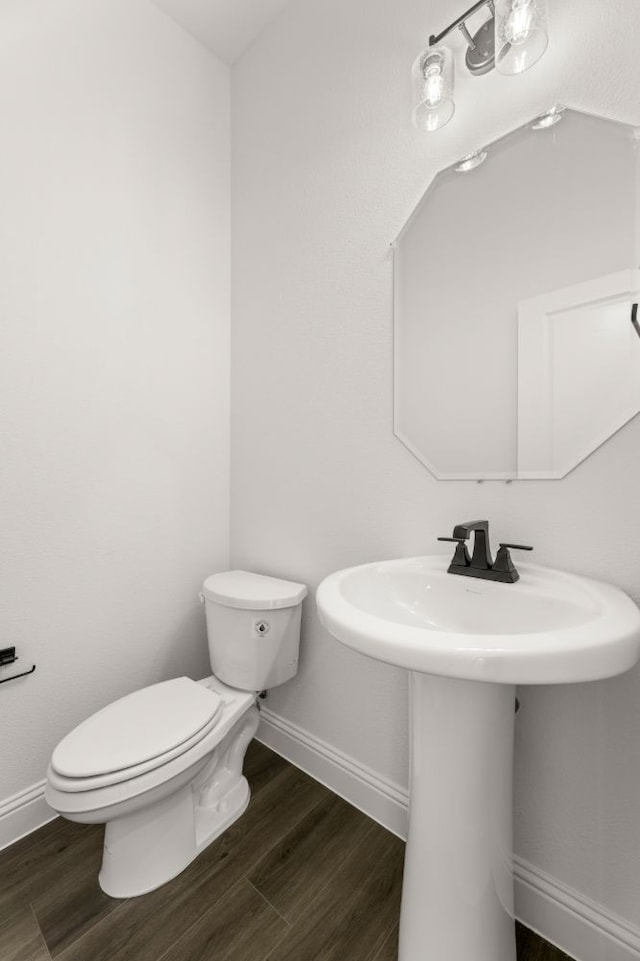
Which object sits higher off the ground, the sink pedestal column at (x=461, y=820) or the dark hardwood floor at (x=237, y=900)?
the sink pedestal column at (x=461, y=820)

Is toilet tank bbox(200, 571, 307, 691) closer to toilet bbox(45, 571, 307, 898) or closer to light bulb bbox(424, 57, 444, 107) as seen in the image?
toilet bbox(45, 571, 307, 898)

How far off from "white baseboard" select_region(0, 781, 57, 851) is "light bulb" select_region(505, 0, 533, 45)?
2278mm

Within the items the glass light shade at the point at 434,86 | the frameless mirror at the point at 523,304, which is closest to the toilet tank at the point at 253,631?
the frameless mirror at the point at 523,304

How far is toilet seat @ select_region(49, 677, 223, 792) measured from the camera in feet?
3.18

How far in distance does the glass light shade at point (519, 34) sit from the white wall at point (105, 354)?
3.73 ft

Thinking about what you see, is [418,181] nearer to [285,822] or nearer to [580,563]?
[580,563]

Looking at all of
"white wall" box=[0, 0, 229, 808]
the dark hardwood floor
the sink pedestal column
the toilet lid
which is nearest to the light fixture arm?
"white wall" box=[0, 0, 229, 808]

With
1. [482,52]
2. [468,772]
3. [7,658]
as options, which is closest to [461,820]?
[468,772]

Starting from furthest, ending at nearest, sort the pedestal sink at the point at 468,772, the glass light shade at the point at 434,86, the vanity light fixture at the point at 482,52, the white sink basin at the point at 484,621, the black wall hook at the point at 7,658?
the black wall hook at the point at 7,658 < the glass light shade at the point at 434,86 < the vanity light fixture at the point at 482,52 < the pedestal sink at the point at 468,772 < the white sink basin at the point at 484,621

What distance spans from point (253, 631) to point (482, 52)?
167 cm

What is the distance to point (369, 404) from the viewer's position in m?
1.31

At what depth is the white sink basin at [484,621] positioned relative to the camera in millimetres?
581

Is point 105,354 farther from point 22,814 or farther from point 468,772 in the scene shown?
point 468,772

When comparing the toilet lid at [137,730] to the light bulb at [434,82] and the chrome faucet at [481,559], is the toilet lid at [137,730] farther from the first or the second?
the light bulb at [434,82]
